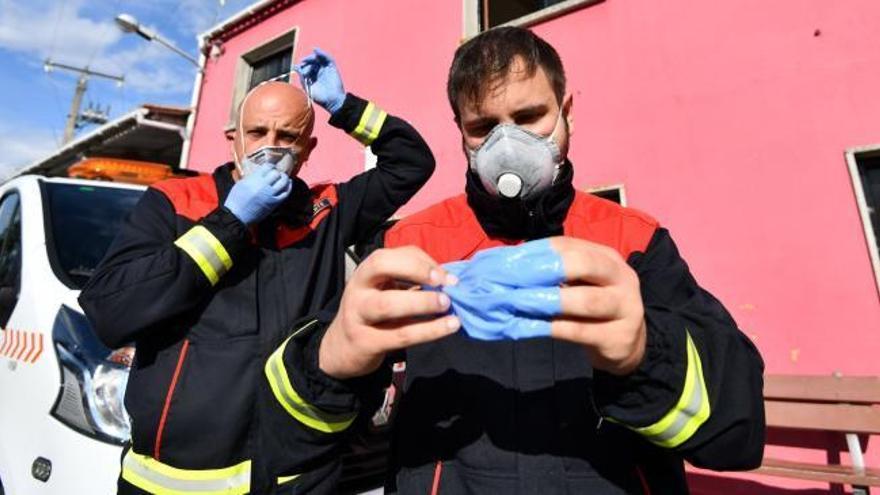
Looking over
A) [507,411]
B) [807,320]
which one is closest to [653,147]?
[807,320]

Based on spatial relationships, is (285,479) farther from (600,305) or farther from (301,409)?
(600,305)

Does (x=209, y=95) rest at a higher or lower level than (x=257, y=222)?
higher

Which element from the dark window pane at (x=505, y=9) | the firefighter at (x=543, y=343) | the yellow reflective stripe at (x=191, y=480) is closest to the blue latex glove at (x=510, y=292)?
the firefighter at (x=543, y=343)

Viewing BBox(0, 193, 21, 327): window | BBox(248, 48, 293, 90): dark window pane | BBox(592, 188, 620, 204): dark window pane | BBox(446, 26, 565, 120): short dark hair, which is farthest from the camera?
BBox(248, 48, 293, 90): dark window pane

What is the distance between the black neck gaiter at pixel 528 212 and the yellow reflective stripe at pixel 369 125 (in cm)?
113

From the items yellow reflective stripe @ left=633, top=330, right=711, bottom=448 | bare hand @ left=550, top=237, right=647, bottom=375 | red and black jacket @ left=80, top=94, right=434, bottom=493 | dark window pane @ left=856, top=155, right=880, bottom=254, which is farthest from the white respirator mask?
dark window pane @ left=856, top=155, right=880, bottom=254

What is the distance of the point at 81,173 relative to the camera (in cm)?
426

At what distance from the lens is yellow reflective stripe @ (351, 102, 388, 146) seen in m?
2.16

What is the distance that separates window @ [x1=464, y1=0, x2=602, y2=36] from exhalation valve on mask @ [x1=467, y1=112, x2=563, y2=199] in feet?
15.6

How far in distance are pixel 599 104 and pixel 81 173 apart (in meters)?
4.82

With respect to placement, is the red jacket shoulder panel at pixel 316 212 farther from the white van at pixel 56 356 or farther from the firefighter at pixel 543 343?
the white van at pixel 56 356

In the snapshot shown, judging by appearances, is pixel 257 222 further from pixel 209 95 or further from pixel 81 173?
pixel 209 95

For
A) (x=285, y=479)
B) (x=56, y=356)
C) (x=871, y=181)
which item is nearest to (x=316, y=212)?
(x=285, y=479)

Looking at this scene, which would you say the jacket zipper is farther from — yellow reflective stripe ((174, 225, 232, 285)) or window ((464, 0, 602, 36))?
window ((464, 0, 602, 36))
